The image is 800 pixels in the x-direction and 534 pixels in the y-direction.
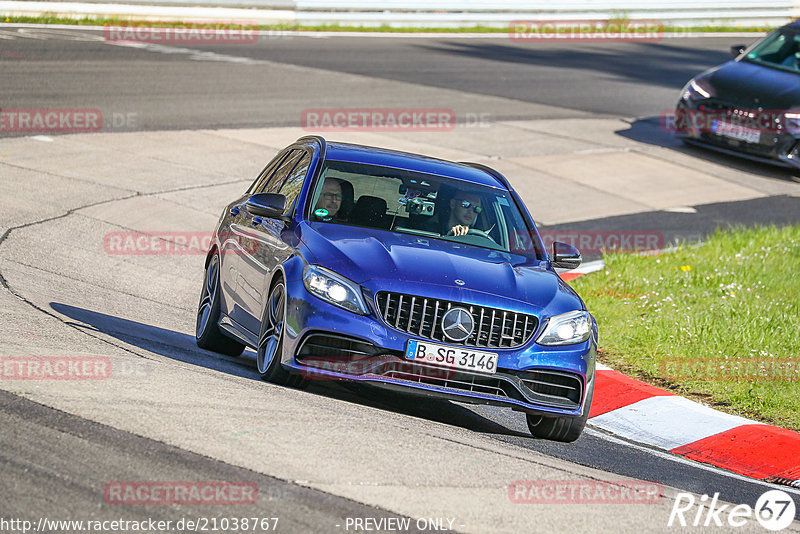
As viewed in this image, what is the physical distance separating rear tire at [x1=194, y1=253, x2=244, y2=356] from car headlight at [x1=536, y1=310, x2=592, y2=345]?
2.61 m

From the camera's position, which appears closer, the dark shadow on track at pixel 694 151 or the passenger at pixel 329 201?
the passenger at pixel 329 201

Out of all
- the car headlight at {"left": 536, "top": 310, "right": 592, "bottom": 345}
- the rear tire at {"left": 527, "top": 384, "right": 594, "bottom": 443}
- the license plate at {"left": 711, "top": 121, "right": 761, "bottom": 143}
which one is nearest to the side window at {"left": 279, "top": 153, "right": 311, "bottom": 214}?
the car headlight at {"left": 536, "top": 310, "right": 592, "bottom": 345}

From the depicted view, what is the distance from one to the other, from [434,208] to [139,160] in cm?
884

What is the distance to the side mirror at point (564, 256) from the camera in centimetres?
830

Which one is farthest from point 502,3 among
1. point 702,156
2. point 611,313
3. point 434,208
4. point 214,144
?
point 434,208

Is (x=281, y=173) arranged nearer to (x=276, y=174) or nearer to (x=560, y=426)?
(x=276, y=174)

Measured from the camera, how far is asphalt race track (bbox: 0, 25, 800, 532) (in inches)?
213

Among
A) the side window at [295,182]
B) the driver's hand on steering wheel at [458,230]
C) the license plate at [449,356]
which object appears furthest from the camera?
the side window at [295,182]

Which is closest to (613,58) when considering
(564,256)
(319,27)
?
(319,27)

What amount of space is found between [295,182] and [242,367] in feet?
4.41

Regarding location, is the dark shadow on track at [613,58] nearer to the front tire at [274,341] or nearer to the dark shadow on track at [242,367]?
the dark shadow on track at [242,367]

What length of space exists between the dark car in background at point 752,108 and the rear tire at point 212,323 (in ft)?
40.9

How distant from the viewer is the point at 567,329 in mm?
7285

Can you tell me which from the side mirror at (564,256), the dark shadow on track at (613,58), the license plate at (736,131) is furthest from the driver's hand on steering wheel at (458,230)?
the dark shadow on track at (613,58)
